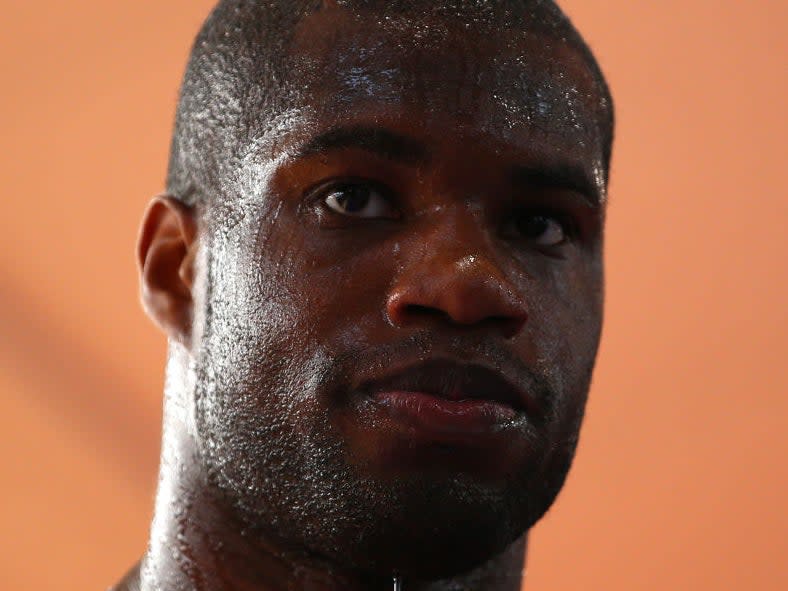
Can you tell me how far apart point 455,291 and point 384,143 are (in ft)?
0.56

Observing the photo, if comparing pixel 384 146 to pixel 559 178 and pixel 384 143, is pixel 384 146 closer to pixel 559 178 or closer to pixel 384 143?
pixel 384 143

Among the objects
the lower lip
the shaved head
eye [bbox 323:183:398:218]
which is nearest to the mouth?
the lower lip

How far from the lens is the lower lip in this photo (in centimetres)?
108

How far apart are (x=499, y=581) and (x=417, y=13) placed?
1.95 feet

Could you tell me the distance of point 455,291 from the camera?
1101mm

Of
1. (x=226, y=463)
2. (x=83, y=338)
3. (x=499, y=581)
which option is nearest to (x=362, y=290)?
(x=226, y=463)

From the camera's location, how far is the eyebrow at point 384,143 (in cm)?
118

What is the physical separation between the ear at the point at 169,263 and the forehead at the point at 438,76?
208mm

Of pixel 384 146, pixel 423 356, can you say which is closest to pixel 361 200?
pixel 384 146

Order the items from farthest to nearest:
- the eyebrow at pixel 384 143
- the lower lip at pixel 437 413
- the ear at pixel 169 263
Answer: the ear at pixel 169 263
the eyebrow at pixel 384 143
the lower lip at pixel 437 413

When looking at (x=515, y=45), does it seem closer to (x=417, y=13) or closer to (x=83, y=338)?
(x=417, y=13)

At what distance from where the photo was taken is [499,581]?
53.2 inches

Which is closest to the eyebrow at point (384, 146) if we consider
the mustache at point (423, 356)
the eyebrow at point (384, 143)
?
the eyebrow at point (384, 143)

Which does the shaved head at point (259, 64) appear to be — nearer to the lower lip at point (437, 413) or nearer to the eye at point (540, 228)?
the eye at point (540, 228)
